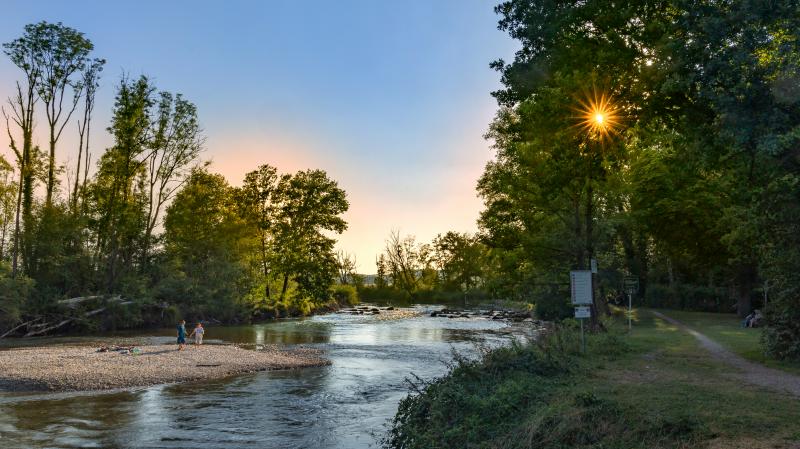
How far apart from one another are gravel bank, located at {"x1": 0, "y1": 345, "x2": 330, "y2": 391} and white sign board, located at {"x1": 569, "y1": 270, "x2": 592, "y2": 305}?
1251cm

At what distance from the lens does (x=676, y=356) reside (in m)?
20.1

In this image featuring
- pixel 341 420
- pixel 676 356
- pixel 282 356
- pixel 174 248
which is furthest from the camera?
pixel 174 248

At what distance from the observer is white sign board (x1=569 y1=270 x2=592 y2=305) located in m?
20.4

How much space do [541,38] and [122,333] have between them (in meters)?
36.0

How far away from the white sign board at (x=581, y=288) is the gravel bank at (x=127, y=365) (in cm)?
1251

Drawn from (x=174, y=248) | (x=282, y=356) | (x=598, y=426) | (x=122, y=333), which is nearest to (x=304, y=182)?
(x=174, y=248)

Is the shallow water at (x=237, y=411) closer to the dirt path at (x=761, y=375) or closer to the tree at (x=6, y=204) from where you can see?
the dirt path at (x=761, y=375)

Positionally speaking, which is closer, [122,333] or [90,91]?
[122,333]

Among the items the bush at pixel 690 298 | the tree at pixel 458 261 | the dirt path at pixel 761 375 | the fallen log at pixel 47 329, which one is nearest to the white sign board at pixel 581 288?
the dirt path at pixel 761 375

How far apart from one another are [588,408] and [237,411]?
35.2ft

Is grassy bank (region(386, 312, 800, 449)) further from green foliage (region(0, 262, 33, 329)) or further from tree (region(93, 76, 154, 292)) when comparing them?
tree (region(93, 76, 154, 292))

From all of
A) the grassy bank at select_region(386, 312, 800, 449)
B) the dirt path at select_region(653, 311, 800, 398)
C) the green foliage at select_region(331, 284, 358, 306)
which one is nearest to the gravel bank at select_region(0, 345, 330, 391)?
the grassy bank at select_region(386, 312, 800, 449)

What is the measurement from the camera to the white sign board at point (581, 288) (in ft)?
67.1

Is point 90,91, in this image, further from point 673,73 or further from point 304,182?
point 673,73
